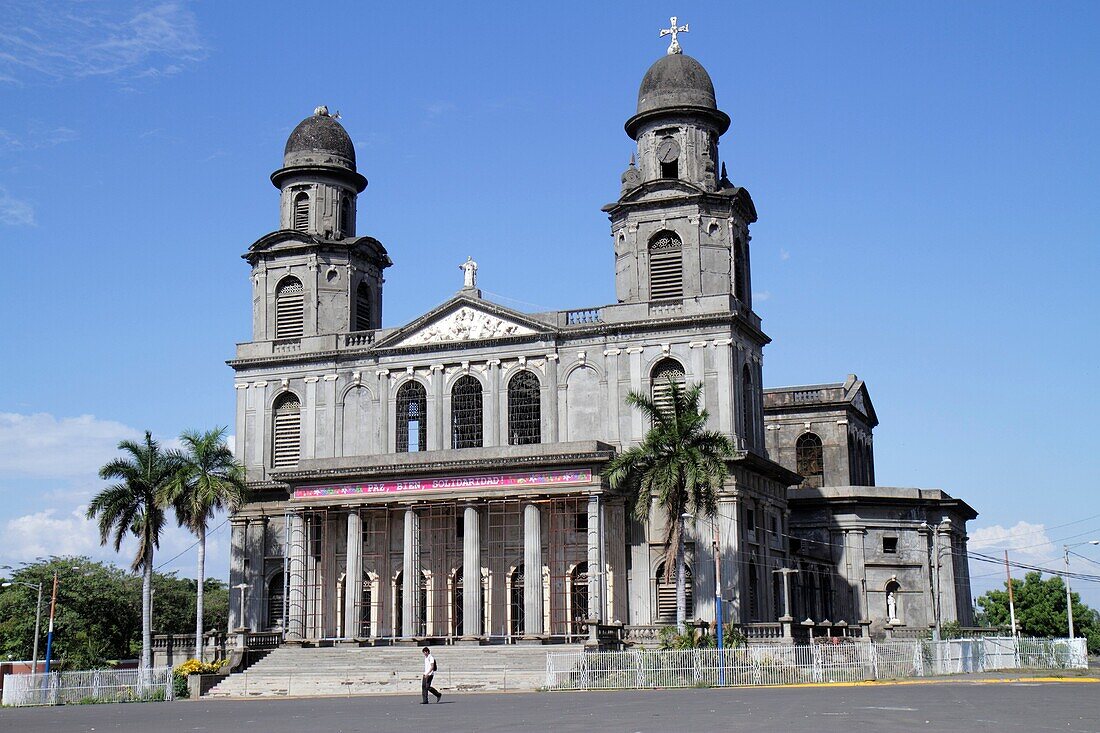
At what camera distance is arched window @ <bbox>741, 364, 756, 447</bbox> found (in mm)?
51281

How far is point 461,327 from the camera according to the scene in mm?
54531

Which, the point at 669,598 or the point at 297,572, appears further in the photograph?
the point at 297,572

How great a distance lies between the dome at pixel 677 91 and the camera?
54219 millimetres

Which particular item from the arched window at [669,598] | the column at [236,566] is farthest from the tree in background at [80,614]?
the arched window at [669,598]

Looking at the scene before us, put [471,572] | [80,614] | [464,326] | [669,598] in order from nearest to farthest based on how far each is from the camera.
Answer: [669,598] < [471,572] < [464,326] < [80,614]

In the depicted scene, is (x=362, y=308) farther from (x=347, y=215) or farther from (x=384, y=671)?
(x=384, y=671)

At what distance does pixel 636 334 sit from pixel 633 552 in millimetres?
8466

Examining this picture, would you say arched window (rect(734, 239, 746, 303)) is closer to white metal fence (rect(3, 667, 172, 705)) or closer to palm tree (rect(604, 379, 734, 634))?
palm tree (rect(604, 379, 734, 634))

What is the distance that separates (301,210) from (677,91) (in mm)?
17815

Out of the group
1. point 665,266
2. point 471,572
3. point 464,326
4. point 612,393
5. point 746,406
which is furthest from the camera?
point 464,326

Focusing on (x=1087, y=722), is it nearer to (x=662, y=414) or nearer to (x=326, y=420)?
(x=662, y=414)

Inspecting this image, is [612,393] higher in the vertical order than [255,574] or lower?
higher

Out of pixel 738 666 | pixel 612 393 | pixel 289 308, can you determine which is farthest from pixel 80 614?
pixel 738 666

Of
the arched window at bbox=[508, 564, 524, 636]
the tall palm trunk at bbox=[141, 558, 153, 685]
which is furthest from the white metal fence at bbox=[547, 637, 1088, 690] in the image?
the tall palm trunk at bbox=[141, 558, 153, 685]
